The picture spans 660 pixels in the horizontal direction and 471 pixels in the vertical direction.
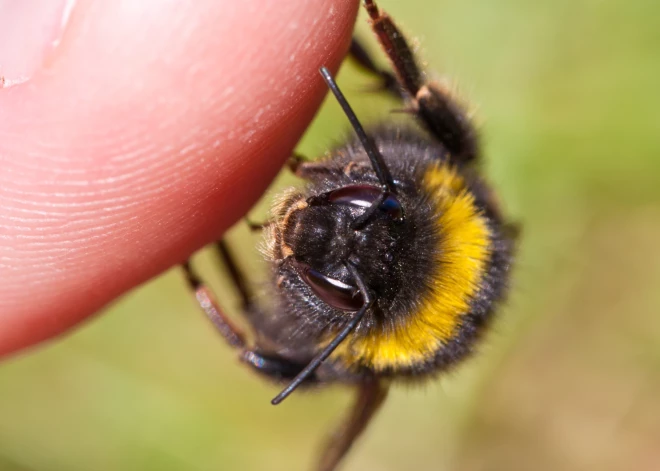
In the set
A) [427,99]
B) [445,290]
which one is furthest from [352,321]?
[427,99]

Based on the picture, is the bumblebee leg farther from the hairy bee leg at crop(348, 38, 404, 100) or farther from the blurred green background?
the blurred green background

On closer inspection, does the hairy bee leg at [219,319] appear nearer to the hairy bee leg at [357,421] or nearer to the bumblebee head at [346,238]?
the hairy bee leg at [357,421]

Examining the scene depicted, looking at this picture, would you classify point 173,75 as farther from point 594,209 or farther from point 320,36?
point 594,209

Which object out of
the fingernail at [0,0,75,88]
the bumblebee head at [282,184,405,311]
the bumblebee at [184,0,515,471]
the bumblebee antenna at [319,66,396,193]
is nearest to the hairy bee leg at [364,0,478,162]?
the bumblebee at [184,0,515,471]

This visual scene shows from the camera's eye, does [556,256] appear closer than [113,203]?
No

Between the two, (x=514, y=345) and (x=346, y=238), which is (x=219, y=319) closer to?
(x=346, y=238)

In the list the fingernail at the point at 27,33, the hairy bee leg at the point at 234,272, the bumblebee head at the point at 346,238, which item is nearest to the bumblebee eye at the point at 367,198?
the bumblebee head at the point at 346,238

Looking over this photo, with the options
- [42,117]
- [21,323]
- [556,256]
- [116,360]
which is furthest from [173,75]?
[556,256]
